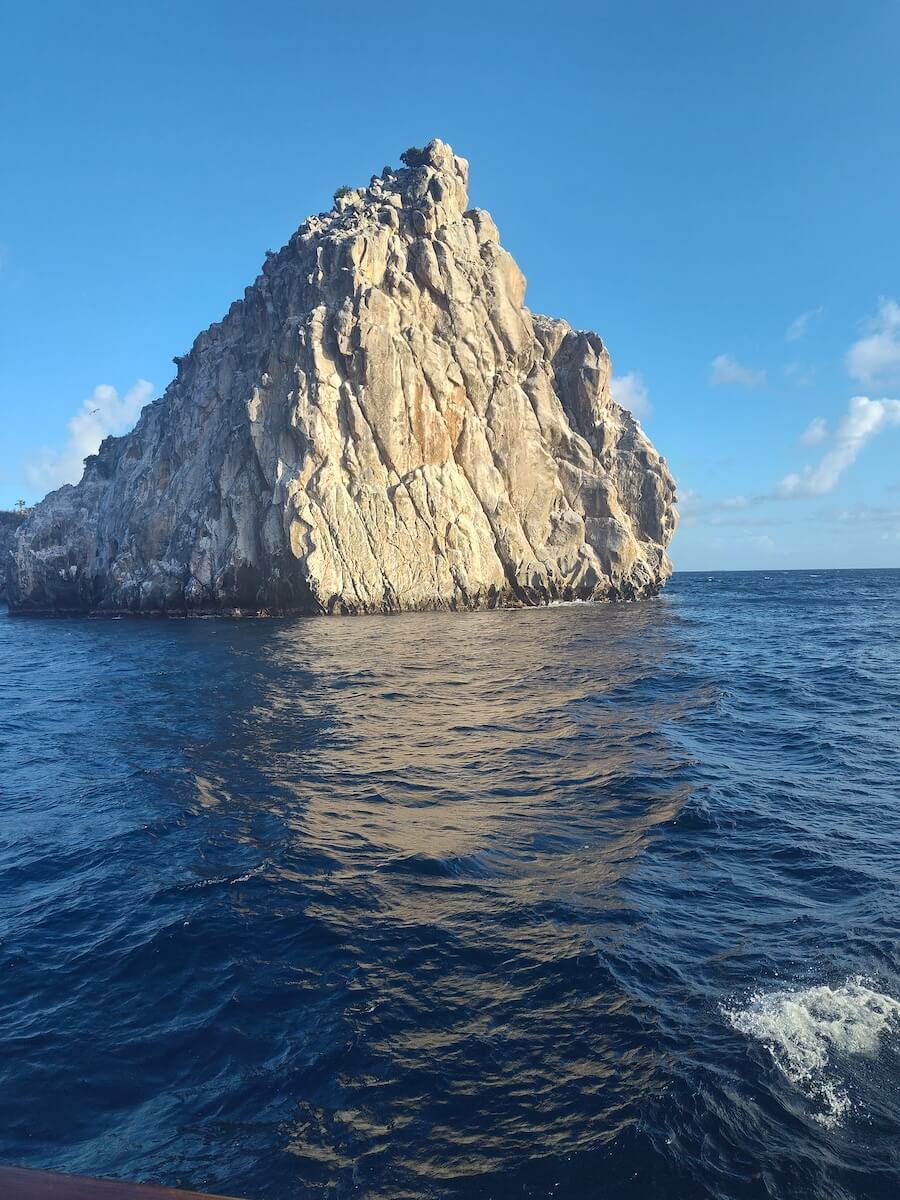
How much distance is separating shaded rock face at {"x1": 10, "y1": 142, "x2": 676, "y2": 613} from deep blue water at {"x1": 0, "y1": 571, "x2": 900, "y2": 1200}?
40778 mm

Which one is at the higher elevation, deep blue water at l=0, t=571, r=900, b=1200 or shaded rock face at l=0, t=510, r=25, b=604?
shaded rock face at l=0, t=510, r=25, b=604

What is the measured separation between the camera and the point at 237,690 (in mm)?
25672

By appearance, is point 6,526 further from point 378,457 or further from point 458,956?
point 458,956

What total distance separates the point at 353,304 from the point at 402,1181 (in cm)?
6524

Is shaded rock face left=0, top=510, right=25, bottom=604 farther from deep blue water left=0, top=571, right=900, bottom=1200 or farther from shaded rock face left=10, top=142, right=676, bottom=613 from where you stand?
deep blue water left=0, top=571, right=900, bottom=1200

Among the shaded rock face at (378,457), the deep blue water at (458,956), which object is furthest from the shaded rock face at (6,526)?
the deep blue water at (458,956)

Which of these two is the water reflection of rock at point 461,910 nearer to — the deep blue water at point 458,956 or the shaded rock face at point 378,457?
the deep blue water at point 458,956

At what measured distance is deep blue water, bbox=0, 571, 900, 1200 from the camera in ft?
18.6

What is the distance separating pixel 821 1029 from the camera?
693 centimetres

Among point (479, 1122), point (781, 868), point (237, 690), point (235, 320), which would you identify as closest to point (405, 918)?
point (479, 1122)

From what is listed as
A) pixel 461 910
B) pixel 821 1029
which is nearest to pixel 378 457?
pixel 461 910

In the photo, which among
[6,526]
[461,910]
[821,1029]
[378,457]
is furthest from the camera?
[6,526]

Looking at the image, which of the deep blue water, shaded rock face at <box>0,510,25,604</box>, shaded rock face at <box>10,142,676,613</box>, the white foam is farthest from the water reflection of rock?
shaded rock face at <box>0,510,25,604</box>

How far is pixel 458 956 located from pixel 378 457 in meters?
56.2
